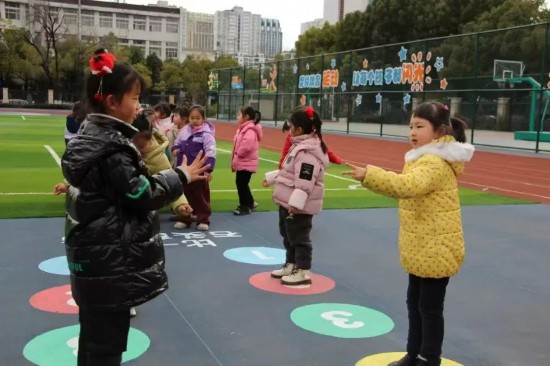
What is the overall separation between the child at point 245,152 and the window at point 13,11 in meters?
112

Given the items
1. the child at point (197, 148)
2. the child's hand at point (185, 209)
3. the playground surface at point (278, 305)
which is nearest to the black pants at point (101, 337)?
the child's hand at point (185, 209)

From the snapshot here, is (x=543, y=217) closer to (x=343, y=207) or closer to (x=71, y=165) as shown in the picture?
(x=343, y=207)

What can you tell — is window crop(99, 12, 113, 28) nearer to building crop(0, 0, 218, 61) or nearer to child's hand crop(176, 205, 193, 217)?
building crop(0, 0, 218, 61)

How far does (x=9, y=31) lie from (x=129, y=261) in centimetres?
7497

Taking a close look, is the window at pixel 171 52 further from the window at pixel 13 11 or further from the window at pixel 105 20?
the window at pixel 13 11

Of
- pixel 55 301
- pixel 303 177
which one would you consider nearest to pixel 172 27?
pixel 303 177

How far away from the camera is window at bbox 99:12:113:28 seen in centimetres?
11794

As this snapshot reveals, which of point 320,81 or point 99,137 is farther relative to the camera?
point 320,81

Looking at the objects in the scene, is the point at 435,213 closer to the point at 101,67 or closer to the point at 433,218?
the point at 433,218

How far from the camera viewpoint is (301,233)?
535 cm

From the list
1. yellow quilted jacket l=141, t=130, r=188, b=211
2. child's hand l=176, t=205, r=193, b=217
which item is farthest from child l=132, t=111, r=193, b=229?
child's hand l=176, t=205, r=193, b=217

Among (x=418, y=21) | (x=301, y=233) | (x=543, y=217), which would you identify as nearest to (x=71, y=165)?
(x=301, y=233)

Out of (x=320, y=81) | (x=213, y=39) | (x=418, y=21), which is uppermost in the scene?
(x=213, y=39)

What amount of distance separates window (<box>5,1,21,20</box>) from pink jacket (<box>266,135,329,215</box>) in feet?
379
